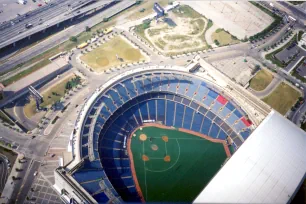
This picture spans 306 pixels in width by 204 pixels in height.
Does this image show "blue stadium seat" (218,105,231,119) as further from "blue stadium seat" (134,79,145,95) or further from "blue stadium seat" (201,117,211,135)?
"blue stadium seat" (134,79,145,95)

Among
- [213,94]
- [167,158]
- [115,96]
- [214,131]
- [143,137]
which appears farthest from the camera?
[213,94]

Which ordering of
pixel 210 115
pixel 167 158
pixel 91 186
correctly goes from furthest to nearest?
pixel 210 115 → pixel 167 158 → pixel 91 186

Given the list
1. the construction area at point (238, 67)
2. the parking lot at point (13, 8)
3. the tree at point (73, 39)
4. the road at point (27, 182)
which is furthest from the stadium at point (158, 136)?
the parking lot at point (13, 8)

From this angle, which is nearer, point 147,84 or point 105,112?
point 105,112

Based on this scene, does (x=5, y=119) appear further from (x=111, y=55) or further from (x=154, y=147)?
(x=154, y=147)

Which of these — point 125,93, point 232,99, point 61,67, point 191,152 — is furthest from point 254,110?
point 61,67

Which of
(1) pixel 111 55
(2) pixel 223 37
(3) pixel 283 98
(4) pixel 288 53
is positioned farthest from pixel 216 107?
(4) pixel 288 53

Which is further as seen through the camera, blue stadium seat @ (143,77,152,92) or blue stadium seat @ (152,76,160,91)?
blue stadium seat @ (152,76,160,91)

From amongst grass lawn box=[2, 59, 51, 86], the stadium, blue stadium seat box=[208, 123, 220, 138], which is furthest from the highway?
blue stadium seat box=[208, 123, 220, 138]
